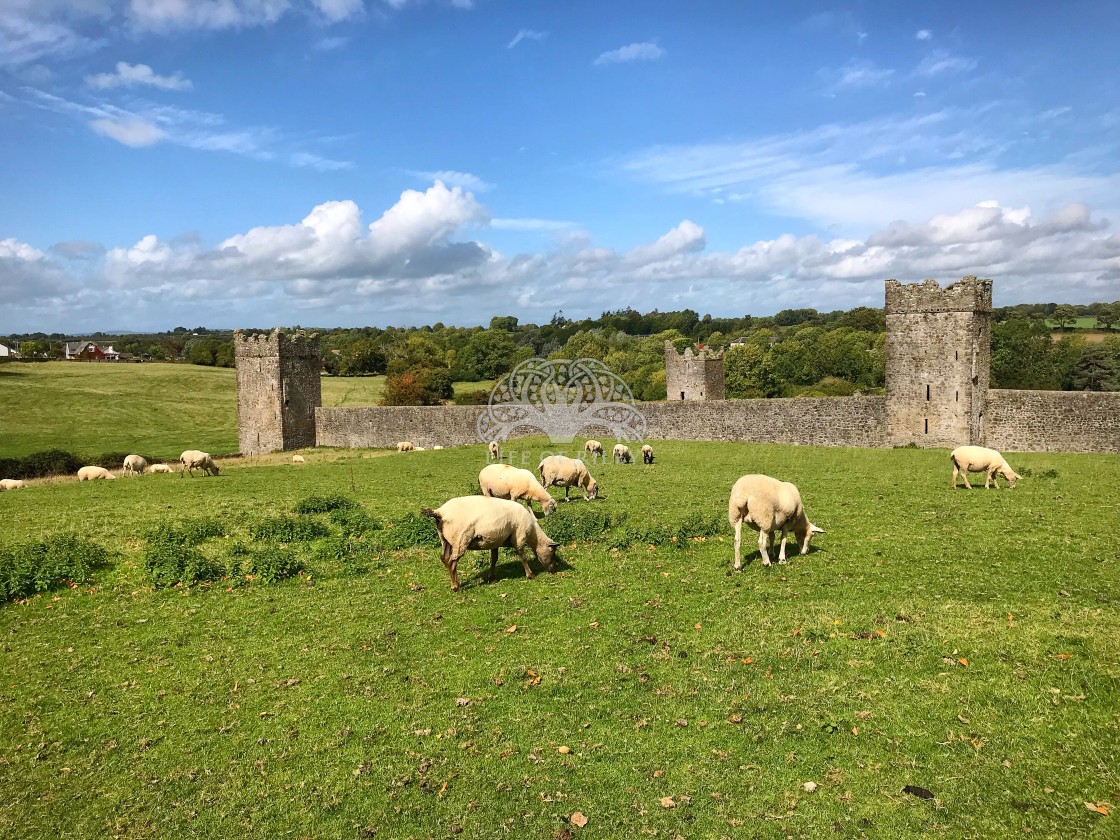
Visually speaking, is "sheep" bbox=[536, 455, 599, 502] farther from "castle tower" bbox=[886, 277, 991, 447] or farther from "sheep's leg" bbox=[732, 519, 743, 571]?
"castle tower" bbox=[886, 277, 991, 447]

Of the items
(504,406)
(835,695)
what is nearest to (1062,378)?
(504,406)

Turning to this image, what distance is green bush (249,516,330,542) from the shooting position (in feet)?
47.9

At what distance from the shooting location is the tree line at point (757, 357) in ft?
213

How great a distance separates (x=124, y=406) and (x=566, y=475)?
5916 centimetres

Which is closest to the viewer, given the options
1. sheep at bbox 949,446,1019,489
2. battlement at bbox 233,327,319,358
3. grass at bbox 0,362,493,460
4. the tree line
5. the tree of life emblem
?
sheep at bbox 949,446,1019,489

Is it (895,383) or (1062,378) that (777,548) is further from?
(1062,378)

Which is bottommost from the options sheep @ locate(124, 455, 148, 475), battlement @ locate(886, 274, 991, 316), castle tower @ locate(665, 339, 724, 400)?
sheep @ locate(124, 455, 148, 475)

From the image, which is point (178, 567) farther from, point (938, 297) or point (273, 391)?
point (273, 391)

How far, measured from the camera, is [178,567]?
12.3 m

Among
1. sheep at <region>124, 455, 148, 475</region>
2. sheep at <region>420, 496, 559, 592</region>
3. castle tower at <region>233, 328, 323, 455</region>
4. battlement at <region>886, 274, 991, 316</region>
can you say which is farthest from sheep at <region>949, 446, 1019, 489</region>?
castle tower at <region>233, 328, 323, 455</region>

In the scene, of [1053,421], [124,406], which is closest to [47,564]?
[1053,421]

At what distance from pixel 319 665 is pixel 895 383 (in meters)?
30.0

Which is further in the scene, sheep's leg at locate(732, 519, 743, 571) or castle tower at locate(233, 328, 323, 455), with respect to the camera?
castle tower at locate(233, 328, 323, 455)

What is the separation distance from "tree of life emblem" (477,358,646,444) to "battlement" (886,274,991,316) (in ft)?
→ 44.0
